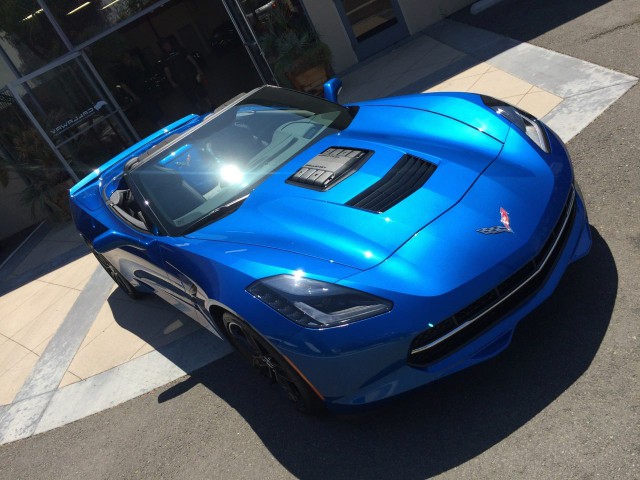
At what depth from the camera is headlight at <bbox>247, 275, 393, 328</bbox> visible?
310 cm

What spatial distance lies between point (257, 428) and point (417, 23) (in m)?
8.65

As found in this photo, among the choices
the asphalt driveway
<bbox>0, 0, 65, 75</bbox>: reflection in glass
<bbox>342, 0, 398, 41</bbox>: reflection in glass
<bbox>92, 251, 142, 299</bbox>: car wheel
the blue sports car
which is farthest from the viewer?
<bbox>342, 0, 398, 41</bbox>: reflection in glass

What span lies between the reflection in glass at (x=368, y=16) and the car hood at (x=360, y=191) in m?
6.83

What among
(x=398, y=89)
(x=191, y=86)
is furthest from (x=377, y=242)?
(x=191, y=86)

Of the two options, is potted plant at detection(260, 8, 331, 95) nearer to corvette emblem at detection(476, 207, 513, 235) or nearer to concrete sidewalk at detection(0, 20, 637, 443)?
concrete sidewalk at detection(0, 20, 637, 443)

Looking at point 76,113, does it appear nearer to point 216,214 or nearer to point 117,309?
point 117,309

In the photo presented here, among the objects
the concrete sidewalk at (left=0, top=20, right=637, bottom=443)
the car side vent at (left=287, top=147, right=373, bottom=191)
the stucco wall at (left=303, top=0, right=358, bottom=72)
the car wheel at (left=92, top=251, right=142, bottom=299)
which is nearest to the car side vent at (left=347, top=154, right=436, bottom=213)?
the car side vent at (left=287, top=147, right=373, bottom=191)

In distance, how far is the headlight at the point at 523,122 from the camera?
158 inches

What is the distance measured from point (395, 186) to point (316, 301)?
86 cm

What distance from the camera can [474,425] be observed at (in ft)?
10.7

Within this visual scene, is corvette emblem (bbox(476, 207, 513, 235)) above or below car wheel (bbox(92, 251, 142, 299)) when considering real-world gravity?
above

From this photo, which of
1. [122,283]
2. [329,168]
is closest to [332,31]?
[122,283]

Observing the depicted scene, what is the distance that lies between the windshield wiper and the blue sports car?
1cm

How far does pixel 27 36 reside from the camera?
10.6 metres
